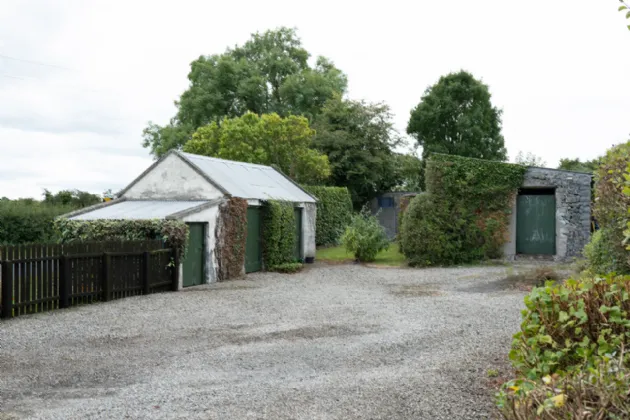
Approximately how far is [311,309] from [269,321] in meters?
1.43

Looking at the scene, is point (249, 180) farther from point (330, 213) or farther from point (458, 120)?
point (458, 120)

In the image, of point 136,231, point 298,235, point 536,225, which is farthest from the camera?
point 298,235

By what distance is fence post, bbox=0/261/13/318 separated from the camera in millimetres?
10539

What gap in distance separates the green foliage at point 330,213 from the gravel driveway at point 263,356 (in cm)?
1374

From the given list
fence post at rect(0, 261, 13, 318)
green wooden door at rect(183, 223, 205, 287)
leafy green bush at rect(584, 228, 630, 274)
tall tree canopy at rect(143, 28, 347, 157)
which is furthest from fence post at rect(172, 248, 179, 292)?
tall tree canopy at rect(143, 28, 347, 157)

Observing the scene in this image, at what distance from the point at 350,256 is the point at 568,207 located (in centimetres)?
825

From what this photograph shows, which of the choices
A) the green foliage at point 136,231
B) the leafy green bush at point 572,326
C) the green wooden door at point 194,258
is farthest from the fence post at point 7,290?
the leafy green bush at point 572,326

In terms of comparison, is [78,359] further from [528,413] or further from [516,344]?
[528,413]

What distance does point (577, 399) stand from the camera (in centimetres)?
342

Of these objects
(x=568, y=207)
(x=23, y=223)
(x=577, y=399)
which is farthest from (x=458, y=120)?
(x=577, y=399)

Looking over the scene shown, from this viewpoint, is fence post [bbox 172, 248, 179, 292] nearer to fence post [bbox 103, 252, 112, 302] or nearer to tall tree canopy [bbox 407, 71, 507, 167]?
fence post [bbox 103, 252, 112, 302]

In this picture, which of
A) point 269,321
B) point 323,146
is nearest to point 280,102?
point 323,146

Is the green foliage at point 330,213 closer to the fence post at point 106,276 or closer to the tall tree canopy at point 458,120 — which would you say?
the fence post at point 106,276

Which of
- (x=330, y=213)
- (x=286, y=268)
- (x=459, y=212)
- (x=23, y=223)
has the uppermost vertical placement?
(x=459, y=212)
